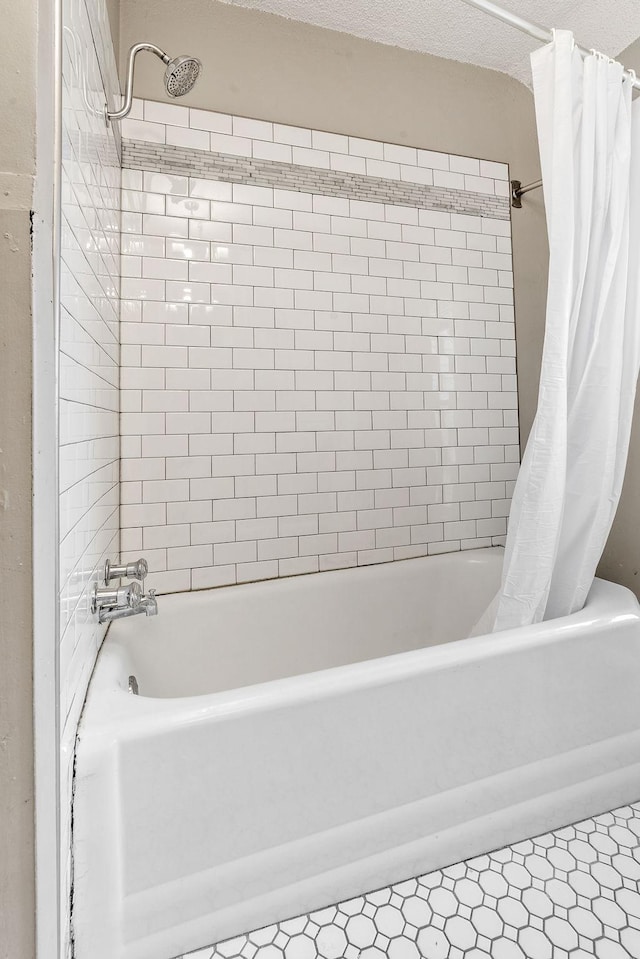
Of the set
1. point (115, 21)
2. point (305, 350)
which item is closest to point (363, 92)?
point (115, 21)

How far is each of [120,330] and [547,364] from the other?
4.53 ft

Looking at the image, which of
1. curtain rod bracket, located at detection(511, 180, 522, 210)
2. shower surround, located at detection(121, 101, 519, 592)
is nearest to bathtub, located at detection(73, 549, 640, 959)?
shower surround, located at detection(121, 101, 519, 592)

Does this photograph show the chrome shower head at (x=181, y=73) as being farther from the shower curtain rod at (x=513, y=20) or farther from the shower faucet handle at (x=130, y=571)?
the shower faucet handle at (x=130, y=571)

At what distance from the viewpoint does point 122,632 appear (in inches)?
60.7

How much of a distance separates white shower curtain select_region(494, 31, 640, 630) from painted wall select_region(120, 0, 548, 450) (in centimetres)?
77

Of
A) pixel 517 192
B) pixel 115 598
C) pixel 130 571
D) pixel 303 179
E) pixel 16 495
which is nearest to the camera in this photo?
pixel 16 495

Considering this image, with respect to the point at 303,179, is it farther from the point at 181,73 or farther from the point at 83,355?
the point at 83,355

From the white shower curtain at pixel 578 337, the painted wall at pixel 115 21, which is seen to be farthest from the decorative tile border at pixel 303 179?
the white shower curtain at pixel 578 337

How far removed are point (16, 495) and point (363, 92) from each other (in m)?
2.20

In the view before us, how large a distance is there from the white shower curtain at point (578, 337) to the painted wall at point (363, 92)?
0.77m

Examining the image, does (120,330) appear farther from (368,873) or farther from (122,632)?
(368,873)

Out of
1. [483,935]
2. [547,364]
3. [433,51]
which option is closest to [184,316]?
[547,364]

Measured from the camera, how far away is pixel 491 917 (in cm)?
108

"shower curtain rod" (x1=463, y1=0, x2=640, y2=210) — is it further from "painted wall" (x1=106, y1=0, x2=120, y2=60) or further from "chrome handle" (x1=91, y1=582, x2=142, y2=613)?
"chrome handle" (x1=91, y1=582, x2=142, y2=613)
